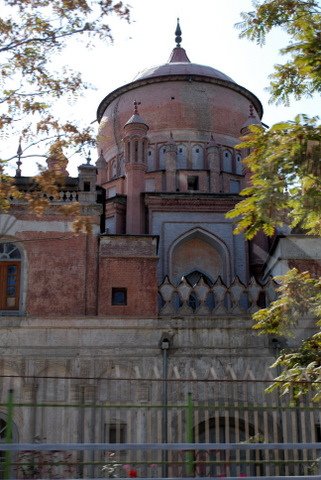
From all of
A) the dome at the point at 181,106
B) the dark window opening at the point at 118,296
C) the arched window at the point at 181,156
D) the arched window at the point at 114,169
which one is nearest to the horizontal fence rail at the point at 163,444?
the dark window opening at the point at 118,296

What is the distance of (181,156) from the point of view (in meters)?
29.2

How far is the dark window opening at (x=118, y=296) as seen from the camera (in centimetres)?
1927

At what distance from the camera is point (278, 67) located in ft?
34.1

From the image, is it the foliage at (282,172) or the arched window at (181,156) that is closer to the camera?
the foliage at (282,172)

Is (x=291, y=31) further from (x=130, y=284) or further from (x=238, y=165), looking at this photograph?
(x=238, y=165)

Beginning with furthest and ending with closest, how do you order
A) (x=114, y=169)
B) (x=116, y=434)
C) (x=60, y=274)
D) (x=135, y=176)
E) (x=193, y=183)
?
(x=114, y=169) < (x=193, y=183) < (x=135, y=176) < (x=60, y=274) < (x=116, y=434)

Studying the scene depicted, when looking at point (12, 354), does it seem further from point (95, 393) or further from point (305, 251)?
point (305, 251)

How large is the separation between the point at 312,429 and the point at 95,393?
833cm

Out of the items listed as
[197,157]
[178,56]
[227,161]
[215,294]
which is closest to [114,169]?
[197,157]

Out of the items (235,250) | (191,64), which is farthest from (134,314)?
(191,64)

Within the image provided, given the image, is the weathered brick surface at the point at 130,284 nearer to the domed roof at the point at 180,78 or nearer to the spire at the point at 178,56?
the domed roof at the point at 180,78

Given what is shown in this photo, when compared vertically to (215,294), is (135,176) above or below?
above

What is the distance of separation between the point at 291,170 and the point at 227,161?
797 inches

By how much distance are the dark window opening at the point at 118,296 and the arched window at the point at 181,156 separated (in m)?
10.5
